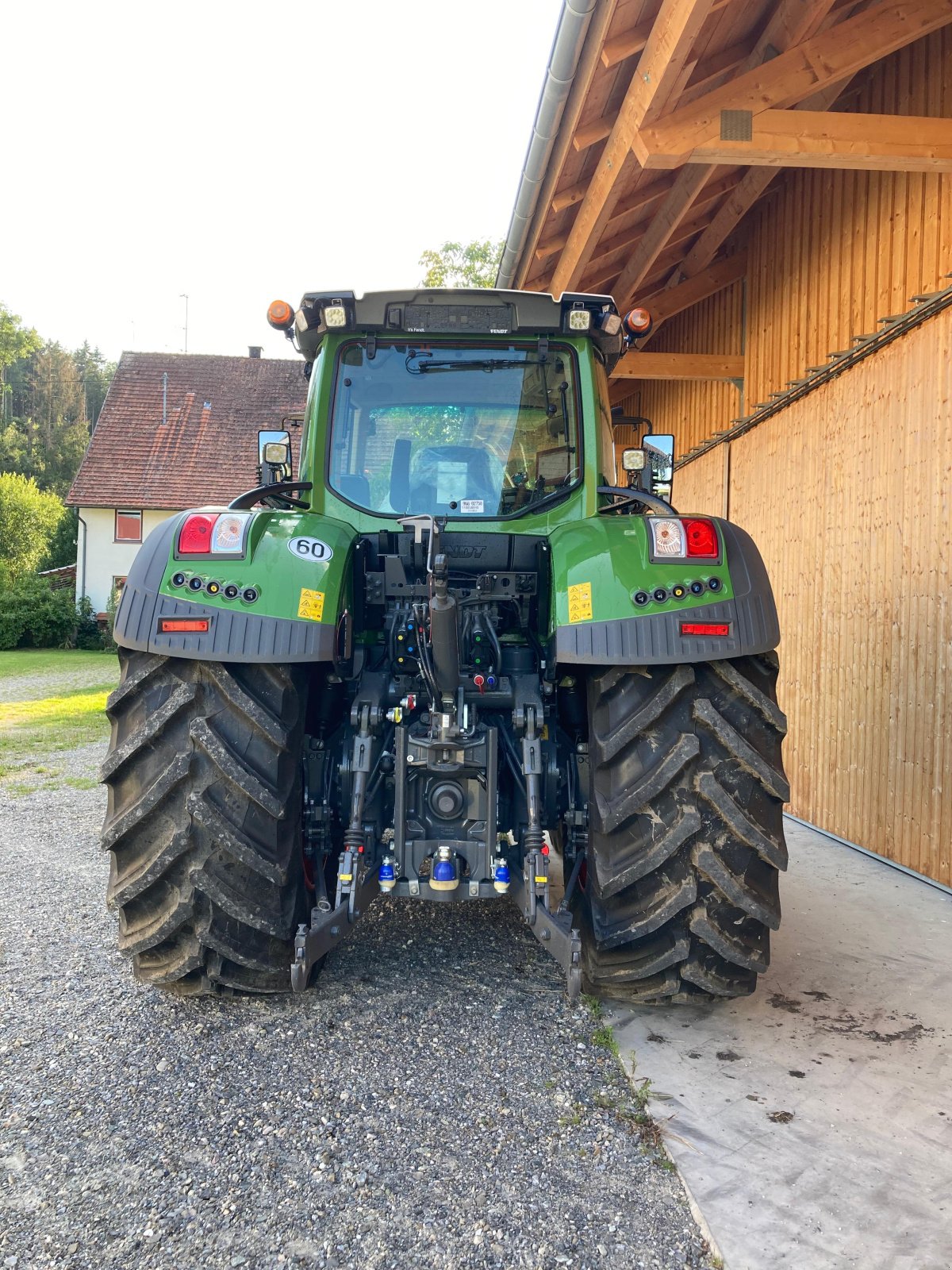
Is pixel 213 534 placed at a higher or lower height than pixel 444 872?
higher

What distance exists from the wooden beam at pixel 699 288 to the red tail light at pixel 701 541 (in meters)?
5.63

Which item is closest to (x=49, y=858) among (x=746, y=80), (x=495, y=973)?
(x=495, y=973)

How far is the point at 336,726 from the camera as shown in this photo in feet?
10.8

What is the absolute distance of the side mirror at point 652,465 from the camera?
147 inches

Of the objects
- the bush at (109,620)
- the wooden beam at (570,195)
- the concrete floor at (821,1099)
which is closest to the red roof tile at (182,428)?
the bush at (109,620)

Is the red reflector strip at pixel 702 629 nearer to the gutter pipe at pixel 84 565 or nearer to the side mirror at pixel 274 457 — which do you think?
the side mirror at pixel 274 457

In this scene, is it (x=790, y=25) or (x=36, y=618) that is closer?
(x=790, y=25)

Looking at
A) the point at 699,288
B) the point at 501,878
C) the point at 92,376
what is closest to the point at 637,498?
the point at 501,878

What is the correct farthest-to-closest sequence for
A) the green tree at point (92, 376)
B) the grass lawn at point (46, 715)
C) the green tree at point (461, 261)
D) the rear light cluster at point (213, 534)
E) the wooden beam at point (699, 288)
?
the green tree at point (92, 376)
the green tree at point (461, 261)
the wooden beam at point (699, 288)
the grass lawn at point (46, 715)
the rear light cluster at point (213, 534)

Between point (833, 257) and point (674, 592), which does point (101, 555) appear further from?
point (674, 592)

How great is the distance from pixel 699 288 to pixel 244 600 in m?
6.61

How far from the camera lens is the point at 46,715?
11.3 m

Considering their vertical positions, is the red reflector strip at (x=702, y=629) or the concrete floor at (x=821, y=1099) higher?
the red reflector strip at (x=702, y=629)

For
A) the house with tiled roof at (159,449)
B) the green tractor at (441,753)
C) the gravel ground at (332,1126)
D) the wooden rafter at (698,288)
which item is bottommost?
the gravel ground at (332,1126)
